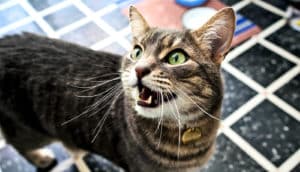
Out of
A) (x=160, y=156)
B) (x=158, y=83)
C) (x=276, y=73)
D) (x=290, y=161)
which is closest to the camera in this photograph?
(x=158, y=83)

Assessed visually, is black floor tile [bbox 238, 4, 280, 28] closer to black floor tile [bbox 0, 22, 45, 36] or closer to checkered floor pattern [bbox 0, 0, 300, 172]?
checkered floor pattern [bbox 0, 0, 300, 172]

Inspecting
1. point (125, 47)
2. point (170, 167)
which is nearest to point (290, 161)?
point (170, 167)

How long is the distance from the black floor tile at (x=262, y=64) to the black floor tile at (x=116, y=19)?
69 centimetres

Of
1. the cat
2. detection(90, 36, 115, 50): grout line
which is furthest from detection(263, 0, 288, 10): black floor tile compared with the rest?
the cat

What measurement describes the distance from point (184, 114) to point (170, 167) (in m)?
0.22

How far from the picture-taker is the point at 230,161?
153 centimetres

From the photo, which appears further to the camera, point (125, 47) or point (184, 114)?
point (125, 47)

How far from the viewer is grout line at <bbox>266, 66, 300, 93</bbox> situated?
5.73ft

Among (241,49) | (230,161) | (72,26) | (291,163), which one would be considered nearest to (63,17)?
(72,26)

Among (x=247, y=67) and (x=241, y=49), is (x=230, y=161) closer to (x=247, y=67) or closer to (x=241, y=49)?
(x=247, y=67)

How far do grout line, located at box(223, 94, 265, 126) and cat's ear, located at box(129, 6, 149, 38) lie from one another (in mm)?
749

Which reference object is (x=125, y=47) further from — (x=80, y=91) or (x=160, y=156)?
(x=160, y=156)

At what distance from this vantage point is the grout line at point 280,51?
1.85 meters

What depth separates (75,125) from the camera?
4.06ft
